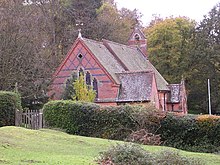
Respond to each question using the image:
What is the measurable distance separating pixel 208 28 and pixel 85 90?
1262 inches

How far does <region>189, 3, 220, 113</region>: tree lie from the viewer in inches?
2493

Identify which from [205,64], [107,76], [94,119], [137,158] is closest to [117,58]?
[107,76]

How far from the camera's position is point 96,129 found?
28.5 m

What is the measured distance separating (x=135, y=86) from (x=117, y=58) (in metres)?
6.42

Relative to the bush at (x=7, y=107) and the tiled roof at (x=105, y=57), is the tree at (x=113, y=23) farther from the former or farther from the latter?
the bush at (x=7, y=107)

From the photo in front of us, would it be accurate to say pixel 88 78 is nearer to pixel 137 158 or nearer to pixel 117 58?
pixel 117 58

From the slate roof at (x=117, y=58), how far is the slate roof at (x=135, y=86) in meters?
0.89

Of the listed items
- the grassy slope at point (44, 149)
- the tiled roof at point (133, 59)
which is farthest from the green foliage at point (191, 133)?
the tiled roof at point (133, 59)

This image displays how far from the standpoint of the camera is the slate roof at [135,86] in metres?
45.5

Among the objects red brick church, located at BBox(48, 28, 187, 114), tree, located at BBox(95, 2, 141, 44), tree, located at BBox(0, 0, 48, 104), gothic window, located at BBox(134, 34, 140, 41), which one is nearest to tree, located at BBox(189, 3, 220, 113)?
gothic window, located at BBox(134, 34, 140, 41)

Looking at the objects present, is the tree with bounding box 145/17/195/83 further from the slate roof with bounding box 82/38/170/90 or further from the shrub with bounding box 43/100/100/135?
the shrub with bounding box 43/100/100/135

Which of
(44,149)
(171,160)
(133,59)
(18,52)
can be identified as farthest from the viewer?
(133,59)

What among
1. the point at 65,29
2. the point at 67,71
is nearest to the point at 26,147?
the point at 67,71

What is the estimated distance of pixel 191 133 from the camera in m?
26.1
